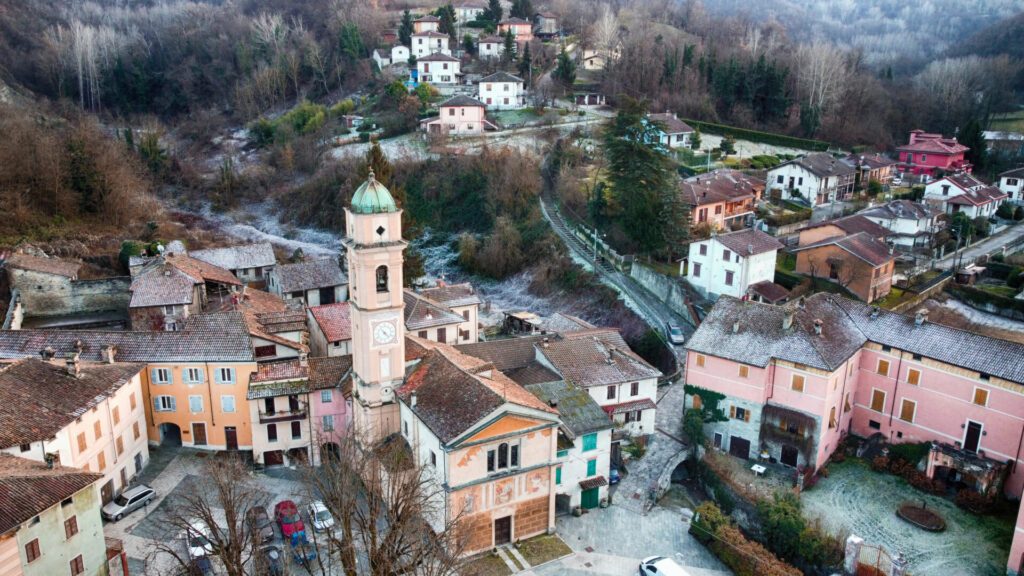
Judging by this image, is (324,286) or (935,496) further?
(324,286)

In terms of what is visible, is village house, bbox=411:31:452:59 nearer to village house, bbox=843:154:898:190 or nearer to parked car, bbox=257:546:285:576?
village house, bbox=843:154:898:190

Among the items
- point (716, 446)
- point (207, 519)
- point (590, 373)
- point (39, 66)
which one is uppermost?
point (39, 66)

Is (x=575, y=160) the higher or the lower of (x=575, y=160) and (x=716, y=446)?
the higher

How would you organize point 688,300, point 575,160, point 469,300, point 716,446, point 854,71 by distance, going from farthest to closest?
point 854,71, point 575,160, point 688,300, point 469,300, point 716,446

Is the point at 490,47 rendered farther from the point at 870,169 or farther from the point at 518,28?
the point at 870,169

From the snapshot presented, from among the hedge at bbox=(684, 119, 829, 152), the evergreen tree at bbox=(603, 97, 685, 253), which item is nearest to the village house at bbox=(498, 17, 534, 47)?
the hedge at bbox=(684, 119, 829, 152)

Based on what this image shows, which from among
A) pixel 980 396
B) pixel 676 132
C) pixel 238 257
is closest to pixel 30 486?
pixel 238 257

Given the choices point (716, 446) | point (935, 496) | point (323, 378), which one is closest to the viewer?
point (935, 496)

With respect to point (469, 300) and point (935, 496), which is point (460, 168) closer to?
point (469, 300)

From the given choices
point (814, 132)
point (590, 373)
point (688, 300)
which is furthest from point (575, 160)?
point (590, 373)
